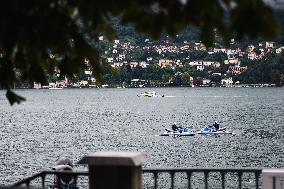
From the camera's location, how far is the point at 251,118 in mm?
140750

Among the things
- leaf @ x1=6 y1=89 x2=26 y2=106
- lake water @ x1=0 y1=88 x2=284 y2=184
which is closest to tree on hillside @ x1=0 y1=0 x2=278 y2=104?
leaf @ x1=6 y1=89 x2=26 y2=106

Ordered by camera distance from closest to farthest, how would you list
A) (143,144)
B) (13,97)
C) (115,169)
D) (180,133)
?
(13,97)
(115,169)
(143,144)
(180,133)

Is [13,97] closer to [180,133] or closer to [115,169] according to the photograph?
[115,169]

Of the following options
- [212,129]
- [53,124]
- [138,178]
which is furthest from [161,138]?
[138,178]

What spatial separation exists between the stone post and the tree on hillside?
1.49 meters

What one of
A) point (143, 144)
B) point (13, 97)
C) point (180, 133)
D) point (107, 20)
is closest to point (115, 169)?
point (13, 97)

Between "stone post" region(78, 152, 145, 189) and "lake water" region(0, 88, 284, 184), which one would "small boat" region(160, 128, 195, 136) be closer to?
"lake water" region(0, 88, 284, 184)

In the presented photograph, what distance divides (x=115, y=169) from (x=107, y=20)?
2.10 metres

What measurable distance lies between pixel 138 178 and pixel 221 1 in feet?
8.21

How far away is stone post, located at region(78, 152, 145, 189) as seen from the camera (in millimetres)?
5656

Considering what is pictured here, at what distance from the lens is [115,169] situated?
5711 mm

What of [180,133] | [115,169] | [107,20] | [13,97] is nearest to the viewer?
[107,20]

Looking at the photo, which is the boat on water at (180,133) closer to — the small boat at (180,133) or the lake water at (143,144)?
the small boat at (180,133)

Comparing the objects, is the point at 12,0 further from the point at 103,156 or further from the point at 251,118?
the point at 251,118
